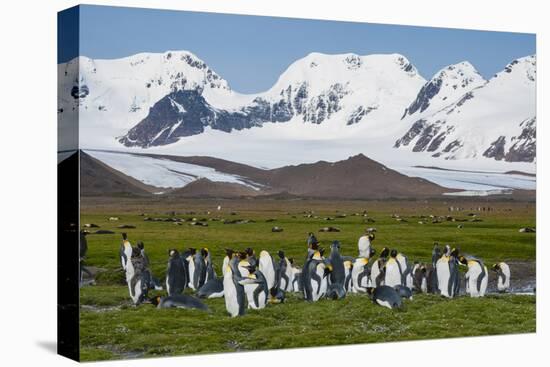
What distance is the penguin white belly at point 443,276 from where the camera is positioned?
2030cm

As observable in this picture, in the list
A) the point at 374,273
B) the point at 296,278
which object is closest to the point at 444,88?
the point at 374,273

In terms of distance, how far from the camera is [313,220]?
19.6 m

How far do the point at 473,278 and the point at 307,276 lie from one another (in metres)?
2.81

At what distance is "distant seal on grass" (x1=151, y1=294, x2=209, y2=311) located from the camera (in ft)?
59.5

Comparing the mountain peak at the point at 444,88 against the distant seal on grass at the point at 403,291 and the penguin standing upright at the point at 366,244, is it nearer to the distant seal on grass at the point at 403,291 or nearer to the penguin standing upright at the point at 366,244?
the penguin standing upright at the point at 366,244

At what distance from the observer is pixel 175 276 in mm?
18422

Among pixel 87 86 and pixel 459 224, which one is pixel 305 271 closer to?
pixel 459 224

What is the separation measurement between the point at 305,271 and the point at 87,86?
4.16m

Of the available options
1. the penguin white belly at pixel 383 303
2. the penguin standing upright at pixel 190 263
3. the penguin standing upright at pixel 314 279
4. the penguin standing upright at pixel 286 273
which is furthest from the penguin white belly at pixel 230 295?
the penguin white belly at pixel 383 303

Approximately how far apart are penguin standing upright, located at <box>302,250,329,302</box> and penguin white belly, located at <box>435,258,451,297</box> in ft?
6.25

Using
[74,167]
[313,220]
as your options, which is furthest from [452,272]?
[74,167]

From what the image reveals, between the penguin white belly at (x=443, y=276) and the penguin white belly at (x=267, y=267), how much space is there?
2.70 meters

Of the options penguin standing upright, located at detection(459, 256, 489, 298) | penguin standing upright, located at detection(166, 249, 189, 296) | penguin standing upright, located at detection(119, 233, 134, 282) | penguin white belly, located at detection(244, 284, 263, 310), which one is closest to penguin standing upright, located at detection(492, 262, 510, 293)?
penguin standing upright, located at detection(459, 256, 489, 298)

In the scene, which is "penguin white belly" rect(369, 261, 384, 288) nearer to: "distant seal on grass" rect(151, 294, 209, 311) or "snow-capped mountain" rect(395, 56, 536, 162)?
"snow-capped mountain" rect(395, 56, 536, 162)
